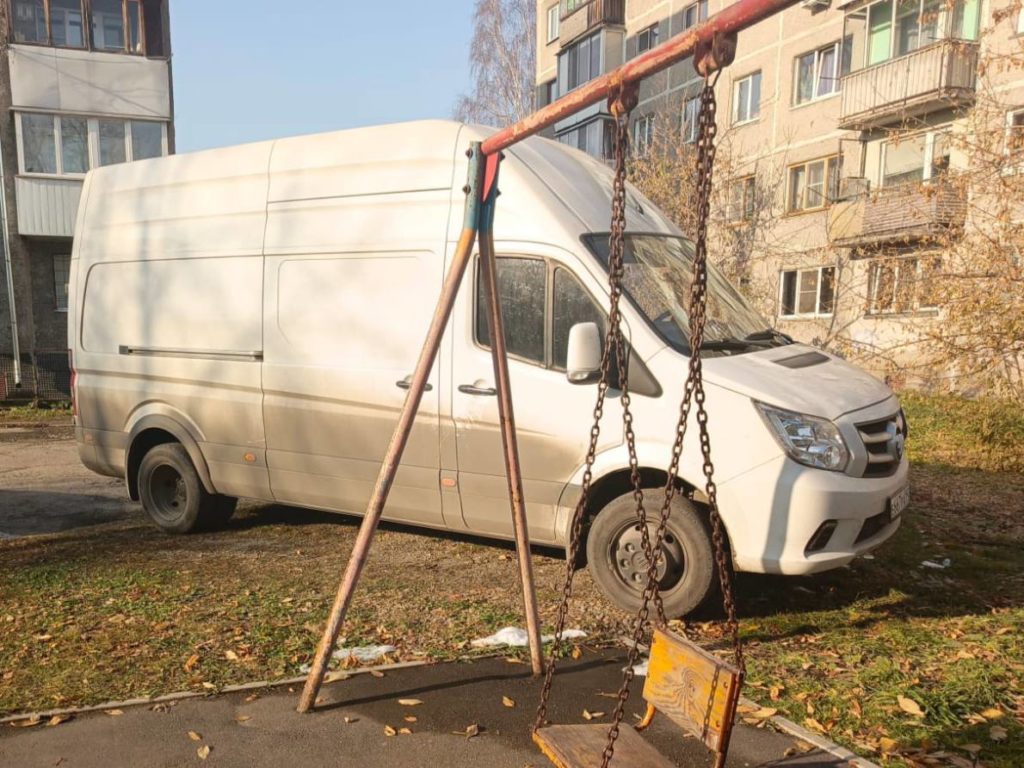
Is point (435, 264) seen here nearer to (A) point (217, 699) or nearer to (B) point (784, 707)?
(A) point (217, 699)

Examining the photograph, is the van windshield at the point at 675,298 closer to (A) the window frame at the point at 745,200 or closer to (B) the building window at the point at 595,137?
(A) the window frame at the point at 745,200

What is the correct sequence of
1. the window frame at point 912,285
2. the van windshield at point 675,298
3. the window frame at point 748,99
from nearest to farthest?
the van windshield at point 675,298 → the window frame at point 912,285 → the window frame at point 748,99

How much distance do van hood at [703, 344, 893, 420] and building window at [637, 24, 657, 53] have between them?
88.8 feet

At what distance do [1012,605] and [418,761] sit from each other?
13.3 feet

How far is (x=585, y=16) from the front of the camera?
32.2m

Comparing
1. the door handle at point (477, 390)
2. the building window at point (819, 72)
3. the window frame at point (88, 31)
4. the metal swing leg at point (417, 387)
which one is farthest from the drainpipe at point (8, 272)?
the building window at point (819, 72)

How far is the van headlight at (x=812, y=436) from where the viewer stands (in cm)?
447

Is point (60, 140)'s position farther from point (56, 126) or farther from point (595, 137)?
point (595, 137)

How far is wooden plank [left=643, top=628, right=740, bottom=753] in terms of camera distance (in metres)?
2.68

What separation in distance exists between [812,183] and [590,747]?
76.2ft

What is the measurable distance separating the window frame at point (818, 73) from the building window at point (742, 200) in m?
2.68

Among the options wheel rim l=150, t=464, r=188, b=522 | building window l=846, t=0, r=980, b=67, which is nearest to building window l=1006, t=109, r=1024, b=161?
wheel rim l=150, t=464, r=188, b=522

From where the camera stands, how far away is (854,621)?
4895 millimetres

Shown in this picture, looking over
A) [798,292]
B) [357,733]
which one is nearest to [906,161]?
[798,292]
